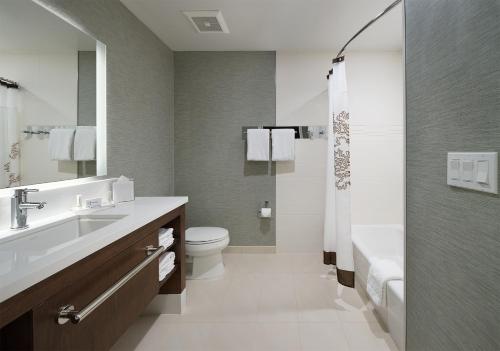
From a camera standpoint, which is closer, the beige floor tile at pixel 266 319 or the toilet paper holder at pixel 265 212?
the beige floor tile at pixel 266 319

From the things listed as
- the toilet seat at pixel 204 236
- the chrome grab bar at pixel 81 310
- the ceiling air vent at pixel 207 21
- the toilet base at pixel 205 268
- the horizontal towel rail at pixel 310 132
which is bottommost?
the toilet base at pixel 205 268

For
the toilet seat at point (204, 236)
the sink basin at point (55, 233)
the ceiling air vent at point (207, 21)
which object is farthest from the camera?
the toilet seat at point (204, 236)

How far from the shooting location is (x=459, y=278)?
0.95 m

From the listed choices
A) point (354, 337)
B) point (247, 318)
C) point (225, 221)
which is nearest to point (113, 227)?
point (247, 318)

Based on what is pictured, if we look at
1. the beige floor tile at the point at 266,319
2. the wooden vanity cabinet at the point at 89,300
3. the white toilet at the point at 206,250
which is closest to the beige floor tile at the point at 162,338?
the beige floor tile at the point at 266,319

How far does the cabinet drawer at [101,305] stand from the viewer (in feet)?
3.16

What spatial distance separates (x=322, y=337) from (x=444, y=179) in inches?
55.6

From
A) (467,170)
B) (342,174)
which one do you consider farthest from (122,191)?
(467,170)

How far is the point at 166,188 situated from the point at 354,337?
233cm

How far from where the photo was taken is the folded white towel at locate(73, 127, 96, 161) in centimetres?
197

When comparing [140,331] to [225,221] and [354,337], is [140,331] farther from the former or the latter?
[225,221]

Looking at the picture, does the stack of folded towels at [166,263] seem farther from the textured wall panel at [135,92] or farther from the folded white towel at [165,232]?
the textured wall panel at [135,92]

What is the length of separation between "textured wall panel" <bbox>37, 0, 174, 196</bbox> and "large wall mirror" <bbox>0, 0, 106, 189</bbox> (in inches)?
3.9

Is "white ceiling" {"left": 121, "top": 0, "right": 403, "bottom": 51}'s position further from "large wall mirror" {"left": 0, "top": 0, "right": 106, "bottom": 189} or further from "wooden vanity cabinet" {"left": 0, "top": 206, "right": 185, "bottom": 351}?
"wooden vanity cabinet" {"left": 0, "top": 206, "right": 185, "bottom": 351}
